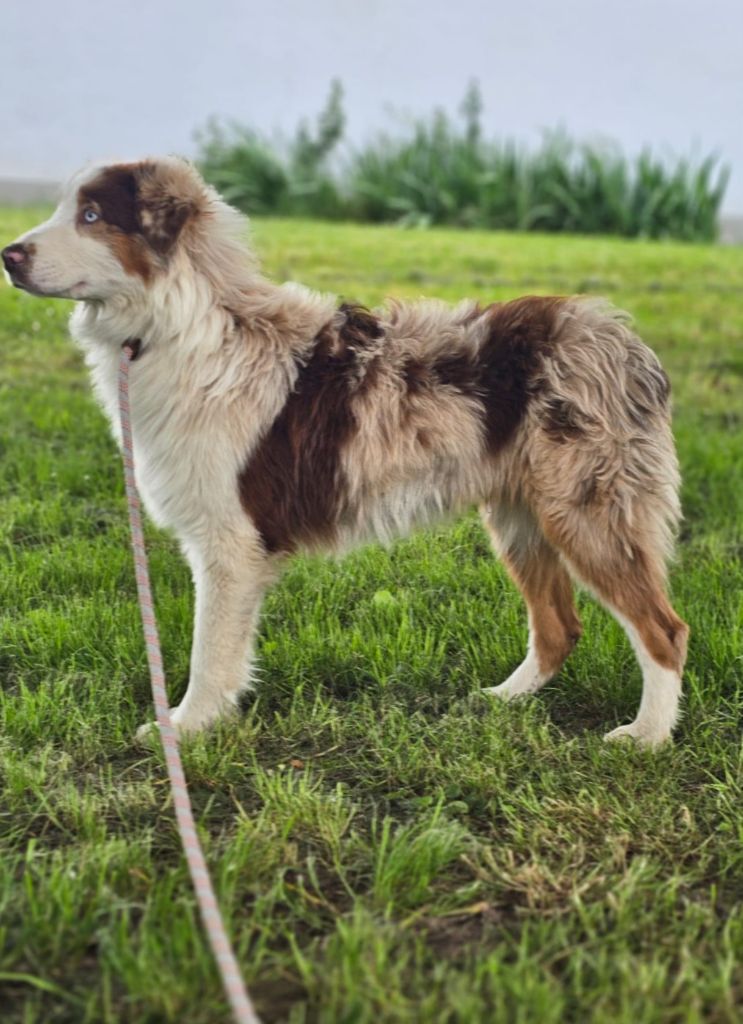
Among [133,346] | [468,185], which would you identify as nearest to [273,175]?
[468,185]

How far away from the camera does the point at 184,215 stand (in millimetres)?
3252

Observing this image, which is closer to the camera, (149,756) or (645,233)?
(149,756)

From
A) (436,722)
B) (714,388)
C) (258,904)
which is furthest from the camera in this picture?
(714,388)

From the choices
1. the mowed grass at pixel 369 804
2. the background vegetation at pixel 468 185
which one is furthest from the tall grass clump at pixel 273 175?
the mowed grass at pixel 369 804

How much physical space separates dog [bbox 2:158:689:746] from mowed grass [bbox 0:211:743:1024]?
0.30 m

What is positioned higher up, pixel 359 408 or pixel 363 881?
pixel 359 408

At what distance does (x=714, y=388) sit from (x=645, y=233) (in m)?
8.88

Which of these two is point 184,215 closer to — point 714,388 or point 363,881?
point 363,881

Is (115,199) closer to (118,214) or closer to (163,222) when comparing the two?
(118,214)

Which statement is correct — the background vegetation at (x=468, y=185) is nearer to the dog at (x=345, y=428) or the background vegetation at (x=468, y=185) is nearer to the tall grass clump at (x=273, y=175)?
the tall grass clump at (x=273, y=175)

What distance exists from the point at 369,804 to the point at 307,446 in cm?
108

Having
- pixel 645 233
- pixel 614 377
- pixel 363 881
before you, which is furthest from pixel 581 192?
pixel 363 881

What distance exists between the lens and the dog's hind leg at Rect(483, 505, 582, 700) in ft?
12.3

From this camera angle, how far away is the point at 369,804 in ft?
9.97
